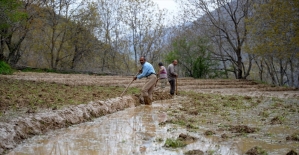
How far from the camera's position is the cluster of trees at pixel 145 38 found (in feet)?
88.7

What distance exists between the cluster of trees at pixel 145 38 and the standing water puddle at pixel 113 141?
526 inches

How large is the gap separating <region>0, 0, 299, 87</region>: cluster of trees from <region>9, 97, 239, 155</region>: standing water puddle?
526 inches

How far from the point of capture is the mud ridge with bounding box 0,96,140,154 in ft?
17.4

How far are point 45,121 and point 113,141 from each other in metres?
1.83

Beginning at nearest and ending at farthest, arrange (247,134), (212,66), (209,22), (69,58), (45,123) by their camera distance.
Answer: (247,134)
(45,123)
(209,22)
(212,66)
(69,58)

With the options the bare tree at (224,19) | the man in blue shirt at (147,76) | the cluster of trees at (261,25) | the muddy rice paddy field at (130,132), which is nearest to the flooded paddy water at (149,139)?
the muddy rice paddy field at (130,132)

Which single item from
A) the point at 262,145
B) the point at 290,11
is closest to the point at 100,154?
the point at 262,145

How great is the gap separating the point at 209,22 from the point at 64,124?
87.1 feet

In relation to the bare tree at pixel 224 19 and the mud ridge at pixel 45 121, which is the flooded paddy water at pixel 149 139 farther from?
the bare tree at pixel 224 19

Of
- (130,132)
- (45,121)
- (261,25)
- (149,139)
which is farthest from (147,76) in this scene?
(261,25)

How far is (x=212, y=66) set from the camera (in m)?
33.6

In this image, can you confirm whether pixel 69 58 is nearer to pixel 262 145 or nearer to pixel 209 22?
pixel 209 22

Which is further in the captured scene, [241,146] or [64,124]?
[64,124]

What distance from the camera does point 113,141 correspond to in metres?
5.55
